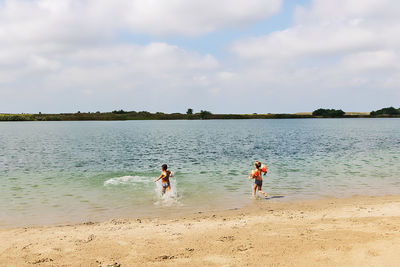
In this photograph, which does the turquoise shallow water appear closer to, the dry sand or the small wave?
the small wave

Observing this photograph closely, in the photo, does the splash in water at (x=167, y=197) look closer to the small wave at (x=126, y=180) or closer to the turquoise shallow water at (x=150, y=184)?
the turquoise shallow water at (x=150, y=184)

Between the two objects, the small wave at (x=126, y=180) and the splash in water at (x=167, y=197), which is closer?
the splash in water at (x=167, y=197)

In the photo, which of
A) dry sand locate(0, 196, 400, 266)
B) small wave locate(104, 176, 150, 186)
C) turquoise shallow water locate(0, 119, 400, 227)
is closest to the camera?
dry sand locate(0, 196, 400, 266)

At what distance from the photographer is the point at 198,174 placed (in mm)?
28906

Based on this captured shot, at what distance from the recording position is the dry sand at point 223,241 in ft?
32.2

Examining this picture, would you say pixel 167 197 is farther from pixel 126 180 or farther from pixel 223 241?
pixel 223 241

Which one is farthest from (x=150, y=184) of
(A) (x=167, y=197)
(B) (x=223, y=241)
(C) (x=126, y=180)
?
(B) (x=223, y=241)

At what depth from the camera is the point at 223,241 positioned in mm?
11492

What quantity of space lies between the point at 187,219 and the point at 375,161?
96.7 feet

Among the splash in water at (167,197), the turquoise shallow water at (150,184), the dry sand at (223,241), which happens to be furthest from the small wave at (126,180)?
the dry sand at (223,241)

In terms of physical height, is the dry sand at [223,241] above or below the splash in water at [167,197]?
above

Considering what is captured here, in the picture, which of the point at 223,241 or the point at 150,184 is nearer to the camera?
the point at 223,241

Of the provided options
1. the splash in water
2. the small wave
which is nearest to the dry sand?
the splash in water

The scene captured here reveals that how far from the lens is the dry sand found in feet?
32.2
